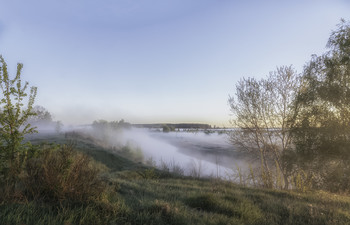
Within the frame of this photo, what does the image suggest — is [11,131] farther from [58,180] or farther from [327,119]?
[327,119]

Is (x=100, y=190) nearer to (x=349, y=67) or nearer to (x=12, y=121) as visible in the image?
(x=12, y=121)

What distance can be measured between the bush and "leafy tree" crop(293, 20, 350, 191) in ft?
43.0

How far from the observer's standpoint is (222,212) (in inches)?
177

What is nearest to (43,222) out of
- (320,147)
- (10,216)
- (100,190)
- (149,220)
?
(10,216)

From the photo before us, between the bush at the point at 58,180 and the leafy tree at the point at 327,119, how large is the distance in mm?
13102

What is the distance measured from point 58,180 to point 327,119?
1444 centimetres

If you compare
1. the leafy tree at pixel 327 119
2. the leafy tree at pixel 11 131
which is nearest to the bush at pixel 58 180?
the leafy tree at pixel 11 131

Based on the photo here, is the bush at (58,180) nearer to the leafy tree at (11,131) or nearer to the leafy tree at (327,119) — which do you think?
the leafy tree at (11,131)

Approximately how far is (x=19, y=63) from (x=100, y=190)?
145 inches

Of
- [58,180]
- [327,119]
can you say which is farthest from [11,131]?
[327,119]

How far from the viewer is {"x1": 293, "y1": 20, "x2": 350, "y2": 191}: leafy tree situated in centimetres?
1104

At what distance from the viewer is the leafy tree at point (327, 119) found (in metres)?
11.0

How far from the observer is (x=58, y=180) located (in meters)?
3.83

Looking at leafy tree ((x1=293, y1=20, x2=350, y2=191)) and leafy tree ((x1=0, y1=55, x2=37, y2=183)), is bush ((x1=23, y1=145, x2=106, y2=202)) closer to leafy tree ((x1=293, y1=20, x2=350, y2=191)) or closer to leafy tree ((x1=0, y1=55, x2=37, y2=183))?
leafy tree ((x1=0, y1=55, x2=37, y2=183))
